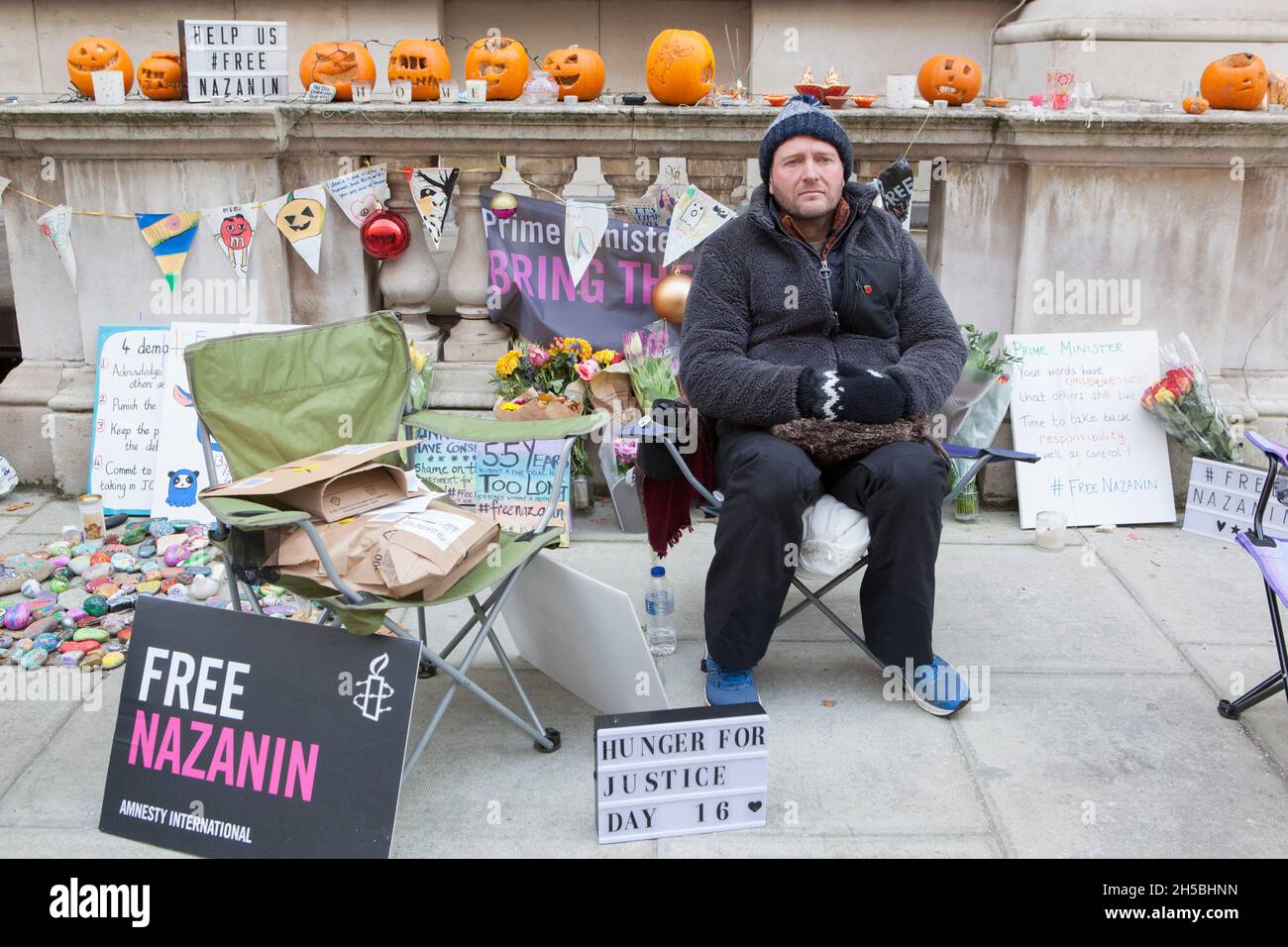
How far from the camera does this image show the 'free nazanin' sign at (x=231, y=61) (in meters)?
4.79

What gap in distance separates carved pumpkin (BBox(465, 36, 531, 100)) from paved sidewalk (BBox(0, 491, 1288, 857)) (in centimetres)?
219

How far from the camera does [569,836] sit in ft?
9.00

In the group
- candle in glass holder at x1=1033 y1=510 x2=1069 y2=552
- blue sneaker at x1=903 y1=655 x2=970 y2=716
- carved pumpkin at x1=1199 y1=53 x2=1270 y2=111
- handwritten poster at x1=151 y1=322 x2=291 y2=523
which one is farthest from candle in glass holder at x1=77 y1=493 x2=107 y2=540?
carved pumpkin at x1=1199 y1=53 x2=1270 y2=111

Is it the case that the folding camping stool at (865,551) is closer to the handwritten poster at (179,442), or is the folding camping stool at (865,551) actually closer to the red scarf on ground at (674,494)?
the red scarf on ground at (674,494)

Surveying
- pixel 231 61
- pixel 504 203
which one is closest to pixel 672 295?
pixel 504 203

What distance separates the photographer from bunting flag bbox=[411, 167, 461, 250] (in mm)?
4738

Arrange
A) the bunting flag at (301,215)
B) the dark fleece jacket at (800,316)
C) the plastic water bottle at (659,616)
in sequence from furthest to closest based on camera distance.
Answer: the bunting flag at (301,215)
the plastic water bottle at (659,616)
the dark fleece jacket at (800,316)

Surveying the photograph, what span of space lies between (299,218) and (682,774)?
Result: 9.82ft

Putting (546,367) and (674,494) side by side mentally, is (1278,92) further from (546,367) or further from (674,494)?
(674,494)

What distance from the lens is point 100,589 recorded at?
4000 mm

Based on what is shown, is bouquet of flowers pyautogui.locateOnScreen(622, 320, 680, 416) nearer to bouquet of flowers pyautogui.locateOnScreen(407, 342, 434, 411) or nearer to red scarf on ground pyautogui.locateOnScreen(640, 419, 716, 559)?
bouquet of flowers pyautogui.locateOnScreen(407, 342, 434, 411)

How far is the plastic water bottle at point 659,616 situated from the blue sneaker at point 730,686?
14.8 inches

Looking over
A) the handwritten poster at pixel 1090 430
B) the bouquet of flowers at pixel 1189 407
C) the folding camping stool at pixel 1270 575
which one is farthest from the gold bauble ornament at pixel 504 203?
the folding camping stool at pixel 1270 575
